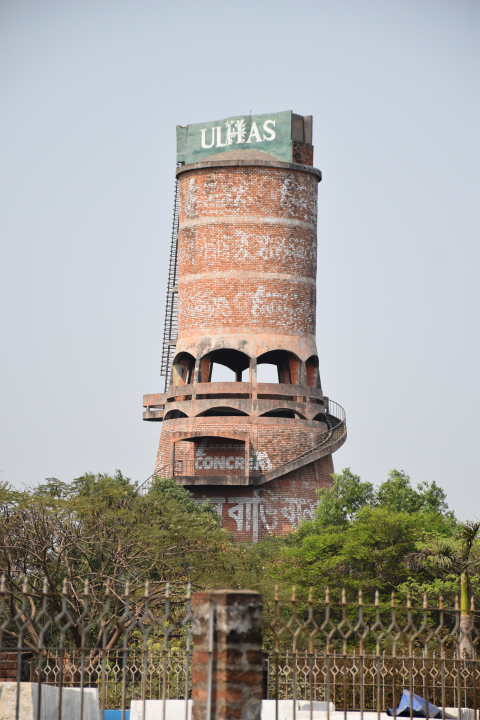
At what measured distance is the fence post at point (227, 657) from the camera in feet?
27.1

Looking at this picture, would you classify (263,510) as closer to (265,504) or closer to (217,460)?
(265,504)

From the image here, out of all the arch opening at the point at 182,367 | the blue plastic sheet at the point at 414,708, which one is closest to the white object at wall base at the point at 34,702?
the blue plastic sheet at the point at 414,708

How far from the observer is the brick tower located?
132 ft

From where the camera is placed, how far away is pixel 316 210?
43.1 meters

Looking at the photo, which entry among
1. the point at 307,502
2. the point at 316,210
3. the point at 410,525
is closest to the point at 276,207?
the point at 316,210

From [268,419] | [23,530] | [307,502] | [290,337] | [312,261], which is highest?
[312,261]

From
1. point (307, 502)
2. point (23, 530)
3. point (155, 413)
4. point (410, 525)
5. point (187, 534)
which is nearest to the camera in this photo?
point (23, 530)

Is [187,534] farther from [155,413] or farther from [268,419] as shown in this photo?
[155,413]

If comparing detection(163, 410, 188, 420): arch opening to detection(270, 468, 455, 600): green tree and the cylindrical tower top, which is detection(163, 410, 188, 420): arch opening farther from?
detection(270, 468, 455, 600): green tree

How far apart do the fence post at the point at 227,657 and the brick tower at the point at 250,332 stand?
30.9m

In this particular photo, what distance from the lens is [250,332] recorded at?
4072 centimetres

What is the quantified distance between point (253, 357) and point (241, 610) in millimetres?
32269

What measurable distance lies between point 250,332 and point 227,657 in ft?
107

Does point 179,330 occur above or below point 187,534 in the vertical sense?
above
